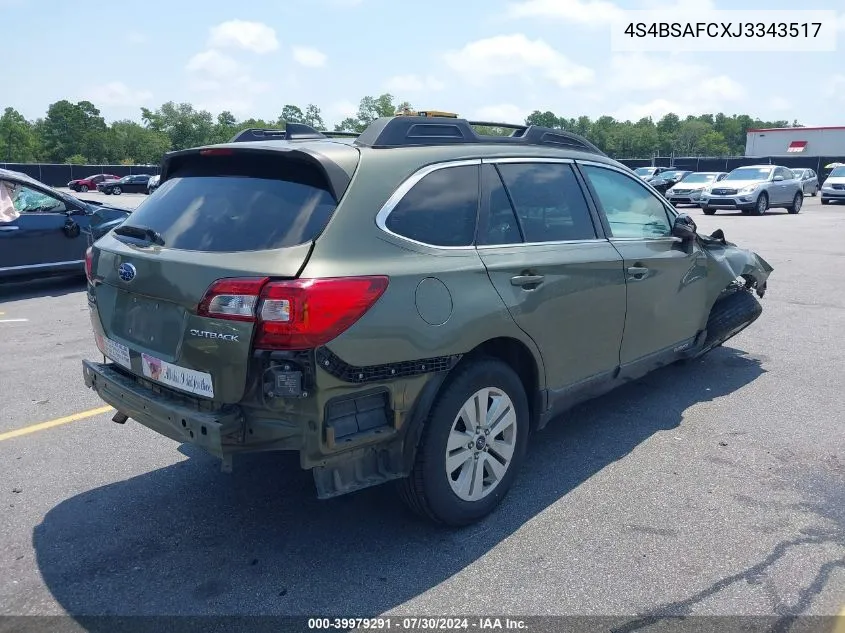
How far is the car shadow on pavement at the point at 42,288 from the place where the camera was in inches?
401

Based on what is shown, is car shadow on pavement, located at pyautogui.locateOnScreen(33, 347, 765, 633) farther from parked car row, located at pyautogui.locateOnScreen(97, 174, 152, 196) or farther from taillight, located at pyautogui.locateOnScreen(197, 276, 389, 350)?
parked car row, located at pyautogui.locateOnScreen(97, 174, 152, 196)

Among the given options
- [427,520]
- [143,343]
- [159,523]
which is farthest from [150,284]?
[427,520]

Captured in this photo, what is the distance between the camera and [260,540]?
11.5ft

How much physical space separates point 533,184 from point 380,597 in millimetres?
2378

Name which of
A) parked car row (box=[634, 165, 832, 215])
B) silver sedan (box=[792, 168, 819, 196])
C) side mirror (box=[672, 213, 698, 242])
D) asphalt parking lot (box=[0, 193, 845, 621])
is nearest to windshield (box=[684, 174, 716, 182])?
parked car row (box=[634, 165, 832, 215])

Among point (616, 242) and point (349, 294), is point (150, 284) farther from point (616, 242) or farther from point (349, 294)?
point (616, 242)

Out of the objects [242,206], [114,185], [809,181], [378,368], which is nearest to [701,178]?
[809,181]

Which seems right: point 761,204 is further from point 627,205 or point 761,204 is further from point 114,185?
point 114,185

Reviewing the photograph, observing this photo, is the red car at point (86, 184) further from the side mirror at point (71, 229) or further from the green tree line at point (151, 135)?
the side mirror at point (71, 229)

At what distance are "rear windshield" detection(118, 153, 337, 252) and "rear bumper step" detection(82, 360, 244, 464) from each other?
715mm

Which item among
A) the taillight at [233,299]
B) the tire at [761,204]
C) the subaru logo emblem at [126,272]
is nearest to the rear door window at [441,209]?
the taillight at [233,299]

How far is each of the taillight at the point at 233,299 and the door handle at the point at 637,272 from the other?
254cm

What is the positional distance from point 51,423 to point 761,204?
23231 millimetres

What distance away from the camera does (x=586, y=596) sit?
3.02 meters
